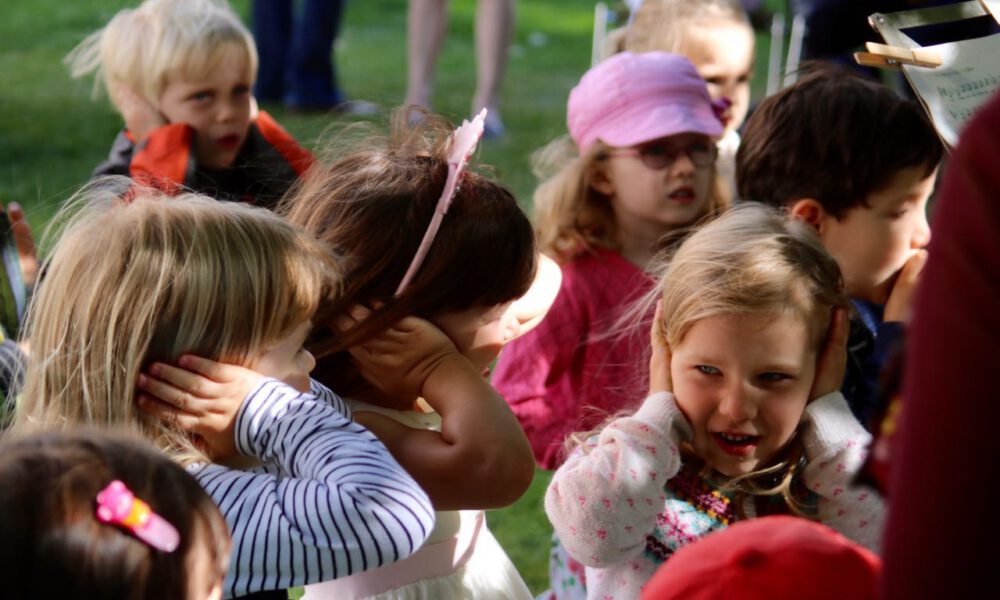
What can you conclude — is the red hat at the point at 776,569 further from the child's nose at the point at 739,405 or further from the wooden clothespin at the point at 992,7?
the wooden clothespin at the point at 992,7

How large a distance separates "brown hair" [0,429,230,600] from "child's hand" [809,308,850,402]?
1.26 m

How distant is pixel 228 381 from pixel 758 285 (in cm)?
94

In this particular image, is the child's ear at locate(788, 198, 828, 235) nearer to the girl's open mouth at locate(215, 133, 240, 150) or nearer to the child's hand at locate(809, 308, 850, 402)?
the child's hand at locate(809, 308, 850, 402)

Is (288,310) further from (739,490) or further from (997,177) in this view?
(997,177)

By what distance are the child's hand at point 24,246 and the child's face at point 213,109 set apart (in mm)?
717

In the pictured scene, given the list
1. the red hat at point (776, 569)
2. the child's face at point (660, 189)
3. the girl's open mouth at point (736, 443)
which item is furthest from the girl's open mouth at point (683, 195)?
the red hat at point (776, 569)

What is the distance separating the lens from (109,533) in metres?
1.42

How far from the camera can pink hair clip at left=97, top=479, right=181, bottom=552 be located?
142 centimetres

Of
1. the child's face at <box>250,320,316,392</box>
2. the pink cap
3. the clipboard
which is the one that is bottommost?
the pink cap

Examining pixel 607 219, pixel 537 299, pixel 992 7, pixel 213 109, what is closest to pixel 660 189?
pixel 607 219

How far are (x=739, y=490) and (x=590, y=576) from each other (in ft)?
1.08

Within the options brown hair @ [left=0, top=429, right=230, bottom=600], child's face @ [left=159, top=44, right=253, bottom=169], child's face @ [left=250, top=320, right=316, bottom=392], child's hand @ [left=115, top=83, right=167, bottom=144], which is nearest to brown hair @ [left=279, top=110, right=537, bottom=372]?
child's face @ [left=250, top=320, right=316, bottom=392]

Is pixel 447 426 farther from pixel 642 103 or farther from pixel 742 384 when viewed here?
pixel 642 103

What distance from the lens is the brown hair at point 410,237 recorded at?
7.80 feet
